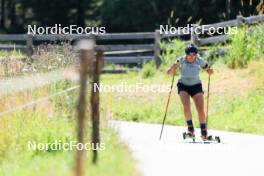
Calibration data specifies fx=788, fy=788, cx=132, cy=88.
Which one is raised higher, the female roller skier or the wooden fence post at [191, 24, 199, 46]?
the wooden fence post at [191, 24, 199, 46]

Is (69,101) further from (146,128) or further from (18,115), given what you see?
(146,128)

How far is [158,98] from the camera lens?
18.5 m

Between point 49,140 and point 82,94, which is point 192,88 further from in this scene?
point 82,94

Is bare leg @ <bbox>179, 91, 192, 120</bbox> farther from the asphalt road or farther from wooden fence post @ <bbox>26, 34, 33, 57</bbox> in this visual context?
wooden fence post @ <bbox>26, 34, 33, 57</bbox>

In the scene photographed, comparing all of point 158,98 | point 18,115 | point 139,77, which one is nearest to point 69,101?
point 18,115

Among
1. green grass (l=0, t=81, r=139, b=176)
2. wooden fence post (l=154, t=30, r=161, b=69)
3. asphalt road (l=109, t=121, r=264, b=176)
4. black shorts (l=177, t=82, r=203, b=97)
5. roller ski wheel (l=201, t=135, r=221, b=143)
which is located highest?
wooden fence post (l=154, t=30, r=161, b=69)

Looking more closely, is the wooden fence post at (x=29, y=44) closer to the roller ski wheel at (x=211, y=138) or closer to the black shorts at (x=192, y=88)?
the black shorts at (x=192, y=88)

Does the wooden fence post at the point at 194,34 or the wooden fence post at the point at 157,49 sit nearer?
the wooden fence post at the point at 194,34

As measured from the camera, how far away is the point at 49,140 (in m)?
10.6

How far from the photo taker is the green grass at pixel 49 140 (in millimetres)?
8984

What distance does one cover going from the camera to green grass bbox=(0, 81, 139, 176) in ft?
29.5

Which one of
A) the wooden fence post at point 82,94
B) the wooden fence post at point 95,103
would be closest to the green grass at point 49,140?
the wooden fence post at point 95,103

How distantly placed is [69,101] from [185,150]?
2.16 meters

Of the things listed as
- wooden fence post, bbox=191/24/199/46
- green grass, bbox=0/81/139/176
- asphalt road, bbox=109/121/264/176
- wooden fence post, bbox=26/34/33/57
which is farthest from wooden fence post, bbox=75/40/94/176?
wooden fence post, bbox=26/34/33/57
